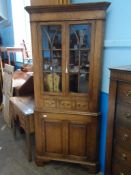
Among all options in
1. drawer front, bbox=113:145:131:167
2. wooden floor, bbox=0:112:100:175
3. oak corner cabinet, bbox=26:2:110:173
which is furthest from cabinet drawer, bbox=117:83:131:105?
wooden floor, bbox=0:112:100:175

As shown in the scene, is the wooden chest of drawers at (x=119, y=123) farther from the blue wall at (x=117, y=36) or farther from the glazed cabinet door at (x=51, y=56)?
the glazed cabinet door at (x=51, y=56)

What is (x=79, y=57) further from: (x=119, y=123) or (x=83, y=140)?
(x=83, y=140)

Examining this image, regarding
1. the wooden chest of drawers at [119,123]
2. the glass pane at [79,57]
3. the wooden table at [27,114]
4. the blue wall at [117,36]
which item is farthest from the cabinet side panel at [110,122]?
the wooden table at [27,114]

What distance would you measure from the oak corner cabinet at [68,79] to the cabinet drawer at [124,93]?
20.9 inches

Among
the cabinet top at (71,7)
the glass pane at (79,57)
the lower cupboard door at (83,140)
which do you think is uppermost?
the cabinet top at (71,7)

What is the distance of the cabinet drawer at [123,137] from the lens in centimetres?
126

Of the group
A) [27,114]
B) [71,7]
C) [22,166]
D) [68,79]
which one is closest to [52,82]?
[68,79]

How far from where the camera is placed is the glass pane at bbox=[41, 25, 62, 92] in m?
1.80

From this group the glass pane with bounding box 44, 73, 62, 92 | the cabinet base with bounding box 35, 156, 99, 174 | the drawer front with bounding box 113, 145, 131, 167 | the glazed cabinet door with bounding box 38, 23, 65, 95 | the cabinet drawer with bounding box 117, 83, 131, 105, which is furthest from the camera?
the cabinet base with bounding box 35, 156, 99, 174

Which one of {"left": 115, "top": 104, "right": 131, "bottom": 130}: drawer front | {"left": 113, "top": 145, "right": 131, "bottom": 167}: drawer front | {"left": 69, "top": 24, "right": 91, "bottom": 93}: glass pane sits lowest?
{"left": 113, "top": 145, "right": 131, "bottom": 167}: drawer front

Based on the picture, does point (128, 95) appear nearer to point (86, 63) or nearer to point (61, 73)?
point (86, 63)

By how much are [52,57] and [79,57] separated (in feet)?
0.93

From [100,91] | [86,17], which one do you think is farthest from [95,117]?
[86,17]

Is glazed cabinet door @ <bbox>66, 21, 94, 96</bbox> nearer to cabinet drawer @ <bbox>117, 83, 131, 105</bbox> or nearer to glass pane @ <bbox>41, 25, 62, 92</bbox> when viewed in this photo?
glass pane @ <bbox>41, 25, 62, 92</bbox>
